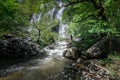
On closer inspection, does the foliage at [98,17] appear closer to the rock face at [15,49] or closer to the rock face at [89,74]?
the rock face at [89,74]

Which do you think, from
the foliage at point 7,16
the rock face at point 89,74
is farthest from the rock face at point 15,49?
the rock face at point 89,74

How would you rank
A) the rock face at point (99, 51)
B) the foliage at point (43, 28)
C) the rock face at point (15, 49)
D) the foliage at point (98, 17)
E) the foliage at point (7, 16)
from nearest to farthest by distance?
the foliage at point (98, 17) < the rock face at point (99, 51) < the foliage at point (7, 16) < the rock face at point (15, 49) < the foliage at point (43, 28)

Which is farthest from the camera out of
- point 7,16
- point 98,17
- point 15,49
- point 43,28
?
point 43,28

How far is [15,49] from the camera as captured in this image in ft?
56.9

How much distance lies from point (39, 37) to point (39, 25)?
6.33 ft

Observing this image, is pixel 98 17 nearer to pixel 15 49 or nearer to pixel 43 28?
pixel 15 49

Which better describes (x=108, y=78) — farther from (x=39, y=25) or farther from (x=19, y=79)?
(x=39, y=25)

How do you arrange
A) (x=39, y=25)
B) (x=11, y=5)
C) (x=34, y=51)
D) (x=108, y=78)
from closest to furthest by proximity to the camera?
(x=108, y=78) < (x=11, y=5) < (x=34, y=51) < (x=39, y=25)

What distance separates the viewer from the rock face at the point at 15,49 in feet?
54.5

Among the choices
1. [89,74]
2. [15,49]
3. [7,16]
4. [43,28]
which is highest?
[7,16]

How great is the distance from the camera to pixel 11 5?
1348 centimetres

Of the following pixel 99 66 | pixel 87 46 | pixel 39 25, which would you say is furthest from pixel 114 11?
pixel 39 25

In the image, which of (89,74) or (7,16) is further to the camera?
(7,16)

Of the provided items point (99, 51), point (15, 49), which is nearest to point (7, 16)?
point (15, 49)
